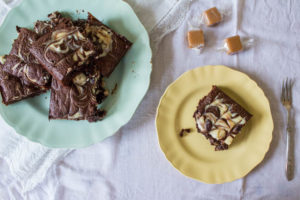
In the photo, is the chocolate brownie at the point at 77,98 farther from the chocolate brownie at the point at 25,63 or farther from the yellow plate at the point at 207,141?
the yellow plate at the point at 207,141

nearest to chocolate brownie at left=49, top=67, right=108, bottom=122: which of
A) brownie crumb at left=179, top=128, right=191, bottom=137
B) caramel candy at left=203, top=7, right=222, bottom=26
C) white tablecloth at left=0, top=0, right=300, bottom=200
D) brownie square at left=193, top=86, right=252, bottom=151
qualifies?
white tablecloth at left=0, top=0, right=300, bottom=200

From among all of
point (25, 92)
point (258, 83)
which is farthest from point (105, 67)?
point (258, 83)

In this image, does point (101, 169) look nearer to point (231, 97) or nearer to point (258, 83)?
point (231, 97)

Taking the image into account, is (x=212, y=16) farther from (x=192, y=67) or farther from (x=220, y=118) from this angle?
(x=220, y=118)

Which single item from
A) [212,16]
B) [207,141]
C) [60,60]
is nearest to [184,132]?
[207,141]

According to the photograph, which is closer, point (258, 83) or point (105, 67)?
point (105, 67)

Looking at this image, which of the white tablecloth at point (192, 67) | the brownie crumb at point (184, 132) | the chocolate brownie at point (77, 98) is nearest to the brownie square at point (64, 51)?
the chocolate brownie at point (77, 98)
